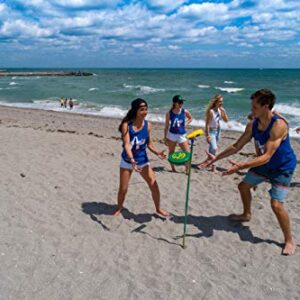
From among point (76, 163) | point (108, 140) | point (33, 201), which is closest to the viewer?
point (33, 201)

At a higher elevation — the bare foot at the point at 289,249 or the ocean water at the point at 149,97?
the bare foot at the point at 289,249

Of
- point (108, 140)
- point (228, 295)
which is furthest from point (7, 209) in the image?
point (108, 140)

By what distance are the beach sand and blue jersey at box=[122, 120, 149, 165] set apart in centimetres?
93

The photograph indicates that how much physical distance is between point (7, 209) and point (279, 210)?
372 cm

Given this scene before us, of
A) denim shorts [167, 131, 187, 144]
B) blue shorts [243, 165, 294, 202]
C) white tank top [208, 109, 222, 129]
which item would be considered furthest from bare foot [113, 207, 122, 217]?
white tank top [208, 109, 222, 129]

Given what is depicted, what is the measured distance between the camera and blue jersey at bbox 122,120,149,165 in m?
4.71

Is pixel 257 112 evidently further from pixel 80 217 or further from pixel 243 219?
pixel 80 217

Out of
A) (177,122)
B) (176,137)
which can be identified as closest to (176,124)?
(177,122)

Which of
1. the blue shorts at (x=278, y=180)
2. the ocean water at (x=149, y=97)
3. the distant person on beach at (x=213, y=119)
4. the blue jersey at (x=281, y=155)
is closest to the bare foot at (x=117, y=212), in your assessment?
the blue shorts at (x=278, y=180)

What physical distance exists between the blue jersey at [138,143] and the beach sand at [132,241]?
36.8 inches

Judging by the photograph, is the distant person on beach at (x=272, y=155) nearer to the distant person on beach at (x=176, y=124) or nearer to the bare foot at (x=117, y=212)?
the bare foot at (x=117, y=212)

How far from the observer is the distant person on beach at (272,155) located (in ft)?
12.7

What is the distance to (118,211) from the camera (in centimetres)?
525

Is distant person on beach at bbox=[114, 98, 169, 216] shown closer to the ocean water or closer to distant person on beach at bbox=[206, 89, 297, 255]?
distant person on beach at bbox=[206, 89, 297, 255]
